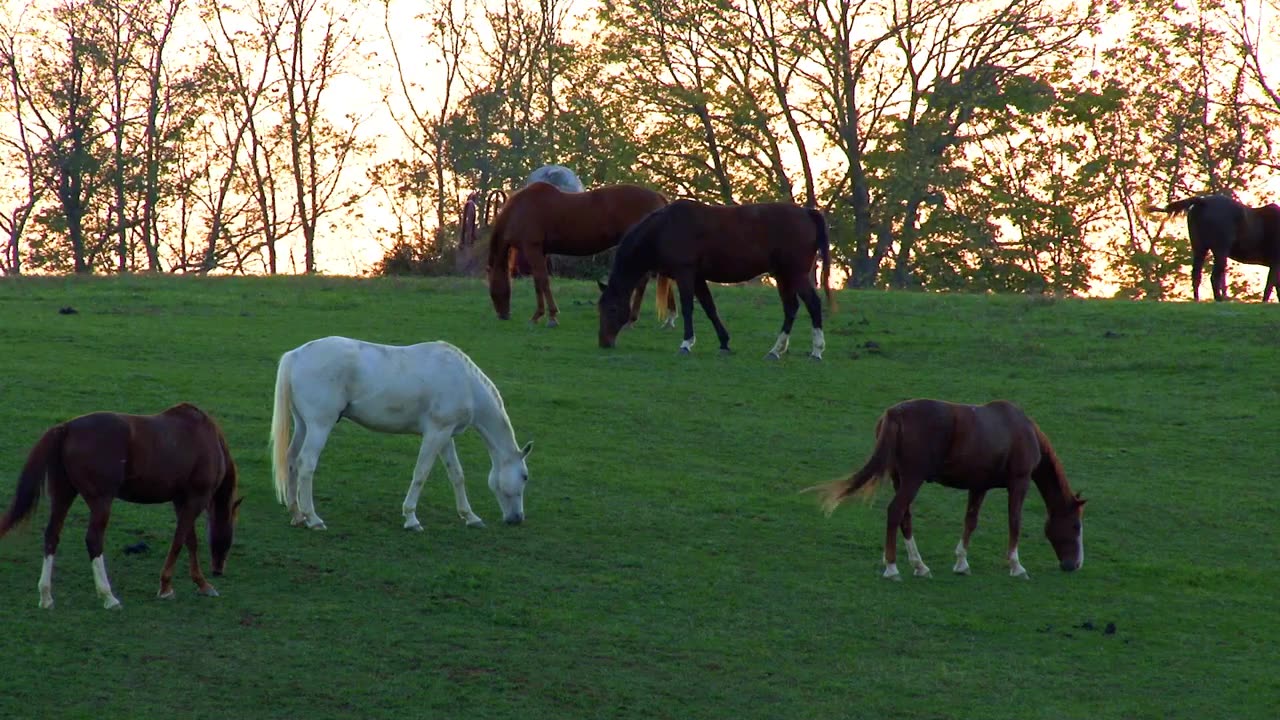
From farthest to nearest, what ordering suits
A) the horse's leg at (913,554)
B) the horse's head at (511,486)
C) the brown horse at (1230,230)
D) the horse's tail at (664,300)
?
the brown horse at (1230,230) < the horse's tail at (664,300) < the horse's head at (511,486) < the horse's leg at (913,554)

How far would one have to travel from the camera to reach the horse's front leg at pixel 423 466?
1106cm

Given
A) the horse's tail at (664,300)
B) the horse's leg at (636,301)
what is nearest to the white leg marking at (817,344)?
the horse's tail at (664,300)

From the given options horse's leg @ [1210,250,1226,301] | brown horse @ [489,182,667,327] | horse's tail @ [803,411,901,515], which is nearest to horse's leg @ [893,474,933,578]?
horse's tail @ [803,411,901,515]

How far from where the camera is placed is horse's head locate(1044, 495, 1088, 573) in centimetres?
Answer: 1093

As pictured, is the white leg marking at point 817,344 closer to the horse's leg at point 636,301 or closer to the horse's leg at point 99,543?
the horse's leg at point 636,301

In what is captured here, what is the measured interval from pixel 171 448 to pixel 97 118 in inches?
1452

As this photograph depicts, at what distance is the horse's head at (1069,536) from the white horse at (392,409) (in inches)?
151

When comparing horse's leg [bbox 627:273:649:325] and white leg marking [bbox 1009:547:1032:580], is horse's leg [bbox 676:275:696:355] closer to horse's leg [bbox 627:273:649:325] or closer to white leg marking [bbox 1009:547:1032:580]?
horse's leg [bbox 627:273:649:325]

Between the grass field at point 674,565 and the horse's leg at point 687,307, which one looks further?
the horse's leg at point 687,307

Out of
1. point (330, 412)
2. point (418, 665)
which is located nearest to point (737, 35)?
point (330, 412)

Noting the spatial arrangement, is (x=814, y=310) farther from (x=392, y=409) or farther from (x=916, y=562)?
(x=392, y=409)

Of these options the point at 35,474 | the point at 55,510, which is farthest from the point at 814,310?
the point at 35,474

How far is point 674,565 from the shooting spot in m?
10.6

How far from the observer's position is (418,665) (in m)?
8.52
